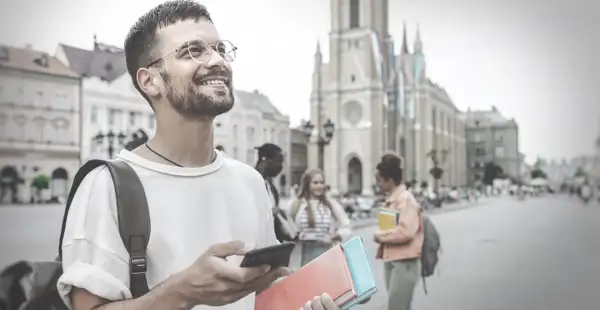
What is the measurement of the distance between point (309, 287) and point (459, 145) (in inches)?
100

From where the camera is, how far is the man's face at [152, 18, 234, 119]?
95cm

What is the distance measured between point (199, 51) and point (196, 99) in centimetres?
7

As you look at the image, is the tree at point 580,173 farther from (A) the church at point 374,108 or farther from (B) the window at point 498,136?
(A) the church at point 374,108

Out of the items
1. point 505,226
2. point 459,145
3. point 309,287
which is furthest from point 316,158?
point 309,287

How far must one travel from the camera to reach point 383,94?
10.7ft

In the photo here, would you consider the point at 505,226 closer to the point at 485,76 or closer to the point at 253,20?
the point at 485,76

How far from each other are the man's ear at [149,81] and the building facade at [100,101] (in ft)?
5.17

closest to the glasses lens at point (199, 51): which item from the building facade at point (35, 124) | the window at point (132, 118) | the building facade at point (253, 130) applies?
the building facade at point (253, 130)

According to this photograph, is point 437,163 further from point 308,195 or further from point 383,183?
point 308,195

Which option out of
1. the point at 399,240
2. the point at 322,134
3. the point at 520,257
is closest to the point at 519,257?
the point at 520,257

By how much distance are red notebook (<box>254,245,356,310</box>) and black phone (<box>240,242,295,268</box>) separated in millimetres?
81

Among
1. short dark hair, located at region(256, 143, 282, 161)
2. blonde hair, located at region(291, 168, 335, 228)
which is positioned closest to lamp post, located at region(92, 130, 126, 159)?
short dark hair, located at region(256, 143, 282, 161)

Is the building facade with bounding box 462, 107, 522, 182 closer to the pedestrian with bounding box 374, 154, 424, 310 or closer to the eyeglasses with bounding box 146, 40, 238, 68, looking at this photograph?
the pedestrian with bounding box 374, 154, 424, 310

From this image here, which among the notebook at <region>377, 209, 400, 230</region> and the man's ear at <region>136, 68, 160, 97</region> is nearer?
the man's ear at <region>136, 68, 160, 97</region>
